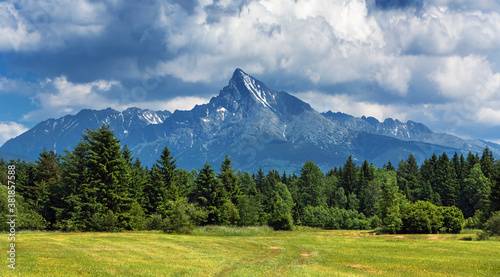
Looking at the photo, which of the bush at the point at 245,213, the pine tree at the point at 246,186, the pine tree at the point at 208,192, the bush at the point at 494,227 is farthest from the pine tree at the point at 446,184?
the pine tree at the point at 208,192

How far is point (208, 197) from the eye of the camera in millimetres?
90312

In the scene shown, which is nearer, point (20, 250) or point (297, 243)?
point (20, 250)

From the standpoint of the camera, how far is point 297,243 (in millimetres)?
55438

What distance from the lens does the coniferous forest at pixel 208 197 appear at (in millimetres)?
69312

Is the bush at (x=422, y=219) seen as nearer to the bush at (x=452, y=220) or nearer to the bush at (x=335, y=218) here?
the bush at (x=452, y=220)

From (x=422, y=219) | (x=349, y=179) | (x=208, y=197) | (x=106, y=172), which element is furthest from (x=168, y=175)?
(x=349, y=179)

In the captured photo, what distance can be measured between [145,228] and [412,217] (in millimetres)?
62275

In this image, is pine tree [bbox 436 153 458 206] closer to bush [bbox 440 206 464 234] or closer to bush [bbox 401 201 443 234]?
bush [bbox 440 206 464 234]

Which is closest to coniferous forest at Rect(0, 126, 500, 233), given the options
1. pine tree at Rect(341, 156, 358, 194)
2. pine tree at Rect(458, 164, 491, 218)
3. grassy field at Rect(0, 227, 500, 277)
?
pine tree at Rect(458, 164, 491, 218)

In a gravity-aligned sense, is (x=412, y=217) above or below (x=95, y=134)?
below

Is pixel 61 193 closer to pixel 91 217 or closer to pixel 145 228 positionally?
pixel 91 217

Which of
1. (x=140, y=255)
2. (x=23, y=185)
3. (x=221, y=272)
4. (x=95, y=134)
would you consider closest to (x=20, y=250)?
(x=140, y=255)

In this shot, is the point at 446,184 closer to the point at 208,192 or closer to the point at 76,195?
the point at 208,192

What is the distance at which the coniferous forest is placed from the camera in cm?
6931
